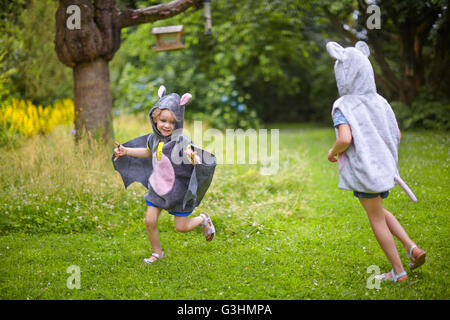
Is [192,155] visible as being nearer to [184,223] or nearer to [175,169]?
[175,169]

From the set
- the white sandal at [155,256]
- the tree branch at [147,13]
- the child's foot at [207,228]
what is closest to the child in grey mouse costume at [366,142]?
the child's foot at [207,228]

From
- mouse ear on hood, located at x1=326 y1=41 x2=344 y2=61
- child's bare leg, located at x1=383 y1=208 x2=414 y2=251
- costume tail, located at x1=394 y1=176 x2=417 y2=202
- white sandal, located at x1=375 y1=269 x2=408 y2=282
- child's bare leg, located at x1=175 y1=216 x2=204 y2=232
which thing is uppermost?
mouse ear on hood, located at x1=326 y1=41 x2=344 y2=61

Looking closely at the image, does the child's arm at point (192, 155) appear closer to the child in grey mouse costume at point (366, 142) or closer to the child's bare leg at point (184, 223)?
the child's bare leg at point (184, 223)

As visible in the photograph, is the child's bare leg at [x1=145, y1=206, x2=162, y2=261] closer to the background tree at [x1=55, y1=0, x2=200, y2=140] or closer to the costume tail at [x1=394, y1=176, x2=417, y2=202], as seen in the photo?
the costume tail at [x1=394, y1=176, x2=417, y2=202]

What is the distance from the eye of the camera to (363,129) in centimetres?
327

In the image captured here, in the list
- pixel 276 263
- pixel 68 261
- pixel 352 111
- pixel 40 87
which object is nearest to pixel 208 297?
pixel 276 263

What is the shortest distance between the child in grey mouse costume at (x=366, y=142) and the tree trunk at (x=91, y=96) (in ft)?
14.3

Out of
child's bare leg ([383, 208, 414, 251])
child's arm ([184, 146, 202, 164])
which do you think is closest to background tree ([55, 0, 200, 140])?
child's arm ([184, 146, 202, 164])

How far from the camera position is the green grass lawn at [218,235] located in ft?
11.4

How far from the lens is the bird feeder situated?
7384 millimetres

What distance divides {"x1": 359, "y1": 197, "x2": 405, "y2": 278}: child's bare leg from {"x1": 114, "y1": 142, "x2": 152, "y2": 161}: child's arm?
2151mm

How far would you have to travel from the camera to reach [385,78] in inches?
472

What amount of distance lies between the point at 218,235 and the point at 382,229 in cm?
207

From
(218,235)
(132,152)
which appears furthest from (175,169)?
(218,235)
